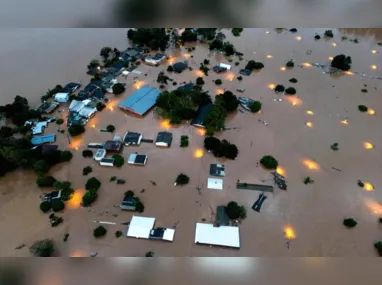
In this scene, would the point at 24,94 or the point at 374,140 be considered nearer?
the point at 374,140

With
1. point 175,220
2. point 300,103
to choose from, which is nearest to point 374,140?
point 300,103

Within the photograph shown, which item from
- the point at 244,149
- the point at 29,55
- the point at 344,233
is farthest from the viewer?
the point at 29,55

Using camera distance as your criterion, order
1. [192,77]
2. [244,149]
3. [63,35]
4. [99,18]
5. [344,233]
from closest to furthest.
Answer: [99,18] < [344,233] < [244,149] < [192,77] < [63,35]

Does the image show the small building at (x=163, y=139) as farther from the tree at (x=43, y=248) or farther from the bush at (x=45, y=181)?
the tree at (x=43, y=248)

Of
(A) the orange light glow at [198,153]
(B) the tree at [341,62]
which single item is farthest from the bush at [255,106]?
(B) the tree at [341,62]

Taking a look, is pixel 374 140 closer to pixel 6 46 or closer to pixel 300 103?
pixel 300 103

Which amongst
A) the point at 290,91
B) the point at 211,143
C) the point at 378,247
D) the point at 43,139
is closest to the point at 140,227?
the point at 211,143

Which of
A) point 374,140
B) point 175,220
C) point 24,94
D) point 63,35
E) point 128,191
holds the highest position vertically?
point 63,35

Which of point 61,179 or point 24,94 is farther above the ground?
point 24,94
